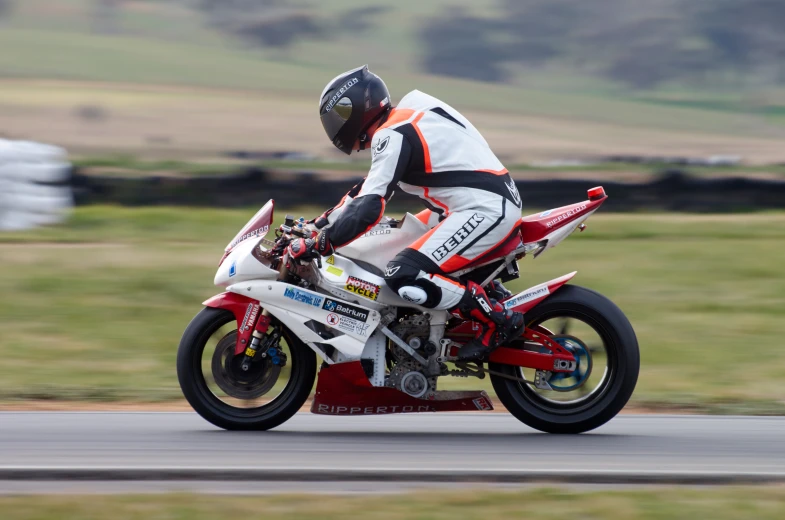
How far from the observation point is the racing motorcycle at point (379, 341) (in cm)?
607

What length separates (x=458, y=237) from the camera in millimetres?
5984

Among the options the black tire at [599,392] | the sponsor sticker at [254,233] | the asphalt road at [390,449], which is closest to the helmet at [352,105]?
the sponsor sticker at [254,233]

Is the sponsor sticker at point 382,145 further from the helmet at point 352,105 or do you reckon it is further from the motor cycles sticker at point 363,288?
the motor cycles sticker at point 363,288

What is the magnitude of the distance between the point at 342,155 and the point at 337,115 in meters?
26.1

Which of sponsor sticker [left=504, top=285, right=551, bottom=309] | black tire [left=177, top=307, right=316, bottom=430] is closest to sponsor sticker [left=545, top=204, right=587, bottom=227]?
sponsor sticker [left=504, top=285, right=551, bottom=309]

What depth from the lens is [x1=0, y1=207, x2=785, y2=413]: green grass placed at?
811 cm

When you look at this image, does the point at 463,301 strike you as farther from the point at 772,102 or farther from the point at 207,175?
the point at 772,102

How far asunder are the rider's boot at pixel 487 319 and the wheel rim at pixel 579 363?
0.74 feet

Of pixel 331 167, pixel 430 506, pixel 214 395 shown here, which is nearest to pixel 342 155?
pixel 331 167

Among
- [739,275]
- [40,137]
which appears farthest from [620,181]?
[40,137]

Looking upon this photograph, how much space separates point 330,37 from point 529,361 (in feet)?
215

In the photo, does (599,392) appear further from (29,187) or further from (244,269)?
(29,187)

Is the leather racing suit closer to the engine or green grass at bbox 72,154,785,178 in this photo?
the engine

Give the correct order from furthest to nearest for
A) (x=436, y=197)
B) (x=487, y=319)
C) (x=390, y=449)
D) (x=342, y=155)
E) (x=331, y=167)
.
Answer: (x=342, y=155)
(x=331, y=167)
(x=436, y=197)
(x=487, y=319)
(x=390, y=449)
